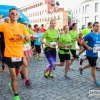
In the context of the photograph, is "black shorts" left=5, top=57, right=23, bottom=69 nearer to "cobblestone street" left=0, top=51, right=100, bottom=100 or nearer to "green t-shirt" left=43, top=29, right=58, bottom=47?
"cobblestone street" left=0, top=51, right=100, bottom=100

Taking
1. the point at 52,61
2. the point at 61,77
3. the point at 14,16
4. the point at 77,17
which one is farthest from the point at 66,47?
the point at 77,17

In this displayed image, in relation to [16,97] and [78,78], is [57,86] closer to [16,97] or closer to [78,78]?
[78,78]

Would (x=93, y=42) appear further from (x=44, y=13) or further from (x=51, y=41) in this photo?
(x=44, y=13)

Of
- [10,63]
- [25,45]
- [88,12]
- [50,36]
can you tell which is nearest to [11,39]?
[10,63]

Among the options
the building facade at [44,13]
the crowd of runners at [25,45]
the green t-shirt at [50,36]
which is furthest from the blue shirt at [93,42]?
the building facade at [44,13]

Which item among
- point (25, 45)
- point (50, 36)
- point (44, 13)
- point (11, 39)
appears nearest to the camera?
point (11, 39)

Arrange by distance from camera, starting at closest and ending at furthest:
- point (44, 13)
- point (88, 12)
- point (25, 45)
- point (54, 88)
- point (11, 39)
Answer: point (11, 39) → point (54, 88) → point (25, 45) → point (88, 12) → point (44, 13)

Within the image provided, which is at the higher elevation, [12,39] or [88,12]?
[88,12]

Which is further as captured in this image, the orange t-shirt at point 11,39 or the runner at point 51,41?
the runner at point 51,41

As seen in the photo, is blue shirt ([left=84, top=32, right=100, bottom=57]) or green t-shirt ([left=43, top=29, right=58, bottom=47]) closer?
blue shirt ([left=84, top=32, right=100, bottom=57])

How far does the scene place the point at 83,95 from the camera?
15.3 feet

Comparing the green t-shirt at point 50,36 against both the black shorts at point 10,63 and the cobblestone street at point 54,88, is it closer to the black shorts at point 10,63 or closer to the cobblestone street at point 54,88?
the cobblestone street at point 54,88

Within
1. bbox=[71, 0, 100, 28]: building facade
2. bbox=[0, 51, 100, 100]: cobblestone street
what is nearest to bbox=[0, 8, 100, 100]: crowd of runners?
bbox=[0, 51, 100, 100]: cobblestone street

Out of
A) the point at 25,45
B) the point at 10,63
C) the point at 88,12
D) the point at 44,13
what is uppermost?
the point at 44,13
